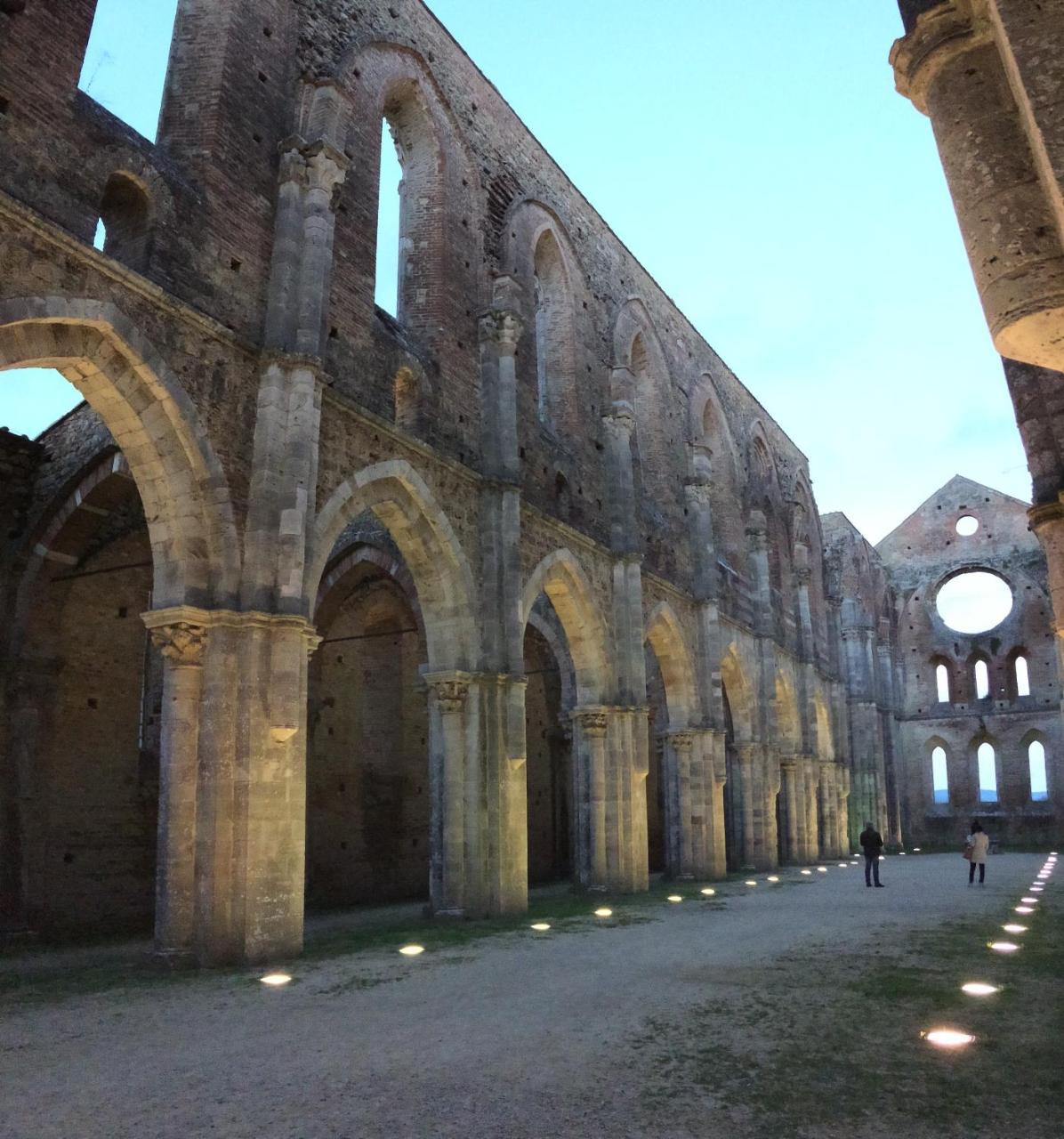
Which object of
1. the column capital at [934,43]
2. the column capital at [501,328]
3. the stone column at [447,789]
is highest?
the column capital at [501,328]

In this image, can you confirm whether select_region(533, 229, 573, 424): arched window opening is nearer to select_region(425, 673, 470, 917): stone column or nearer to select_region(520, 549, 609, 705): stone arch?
select_region(520, 549, 609, 705): stone arch

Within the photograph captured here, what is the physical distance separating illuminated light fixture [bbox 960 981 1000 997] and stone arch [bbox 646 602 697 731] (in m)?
14.0

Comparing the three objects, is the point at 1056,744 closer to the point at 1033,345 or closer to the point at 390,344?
the point at 390,344

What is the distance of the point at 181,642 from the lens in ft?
32.4

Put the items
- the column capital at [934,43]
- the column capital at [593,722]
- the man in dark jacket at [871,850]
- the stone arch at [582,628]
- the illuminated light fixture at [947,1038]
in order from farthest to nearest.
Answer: the man in dark jacket at [871,850] < the column capital at [593,722] < the stone arch at [582,628] < the illuminated light fixture at [947,1038] < the column capital at [934,43]

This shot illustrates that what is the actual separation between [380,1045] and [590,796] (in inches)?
476

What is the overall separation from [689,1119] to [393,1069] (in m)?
1.72

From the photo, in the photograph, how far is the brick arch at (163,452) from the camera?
955 centimetres

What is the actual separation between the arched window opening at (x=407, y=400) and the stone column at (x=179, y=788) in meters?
5.14

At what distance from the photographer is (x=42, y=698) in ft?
44.5

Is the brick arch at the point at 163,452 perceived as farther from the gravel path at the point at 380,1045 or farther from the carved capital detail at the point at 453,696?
the carved capital detail at the point at 453,696

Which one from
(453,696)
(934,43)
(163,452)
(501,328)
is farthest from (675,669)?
(934,43)

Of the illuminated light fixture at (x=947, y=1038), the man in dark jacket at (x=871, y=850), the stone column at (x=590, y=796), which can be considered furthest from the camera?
the man in dark jacket at (x=871, y=850)

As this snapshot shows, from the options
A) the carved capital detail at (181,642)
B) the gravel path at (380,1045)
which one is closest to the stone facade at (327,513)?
the carved capital detail at (181,642)
